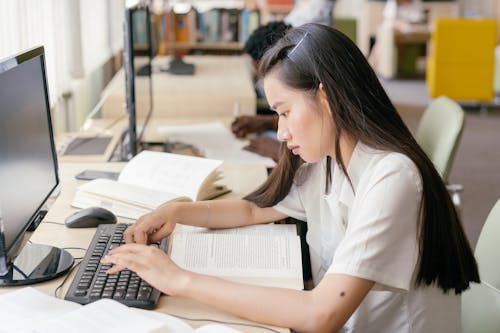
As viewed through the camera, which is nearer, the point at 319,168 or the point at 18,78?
the point at 18,78

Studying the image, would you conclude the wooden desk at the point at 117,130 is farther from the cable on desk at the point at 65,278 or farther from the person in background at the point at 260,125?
the cable on desk at the point at 65,278

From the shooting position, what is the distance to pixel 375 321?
1553 millimetres

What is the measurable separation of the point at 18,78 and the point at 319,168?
28.2 inches

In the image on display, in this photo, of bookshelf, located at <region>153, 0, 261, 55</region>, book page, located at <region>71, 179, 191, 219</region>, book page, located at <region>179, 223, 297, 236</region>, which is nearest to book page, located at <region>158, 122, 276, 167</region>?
book page, located at <region>71, 179, 191, 219</region>

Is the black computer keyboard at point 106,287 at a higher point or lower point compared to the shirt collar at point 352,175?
lower

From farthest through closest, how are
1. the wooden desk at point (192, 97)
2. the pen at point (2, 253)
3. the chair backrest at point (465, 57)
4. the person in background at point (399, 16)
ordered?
1. the person in background at point (399, 16)
2. the chair backrest at point (465, 57)
3. the wooden desk at point (192, 97)
4. the pen at point (2, 253)

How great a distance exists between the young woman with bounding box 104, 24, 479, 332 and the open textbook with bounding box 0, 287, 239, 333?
89mm

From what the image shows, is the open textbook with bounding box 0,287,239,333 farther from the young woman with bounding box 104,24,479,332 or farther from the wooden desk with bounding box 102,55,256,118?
the wooden desk with bounding box 102,55,256,118

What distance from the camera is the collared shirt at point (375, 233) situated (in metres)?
1.34

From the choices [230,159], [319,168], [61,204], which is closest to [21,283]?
[61,204]

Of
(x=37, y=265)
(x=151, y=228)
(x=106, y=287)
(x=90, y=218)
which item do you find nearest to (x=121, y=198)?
(x=90, y=218)

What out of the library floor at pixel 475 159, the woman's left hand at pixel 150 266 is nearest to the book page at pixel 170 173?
the woman's left hand at pixel 150 266

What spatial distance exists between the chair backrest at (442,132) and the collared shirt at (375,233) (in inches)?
22.3

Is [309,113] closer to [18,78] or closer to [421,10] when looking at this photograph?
[18,78]
